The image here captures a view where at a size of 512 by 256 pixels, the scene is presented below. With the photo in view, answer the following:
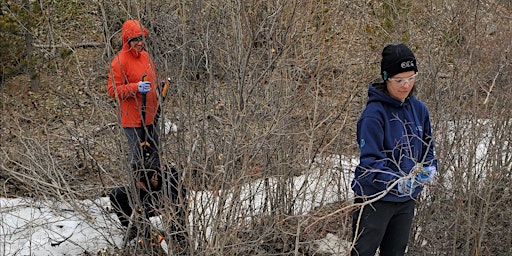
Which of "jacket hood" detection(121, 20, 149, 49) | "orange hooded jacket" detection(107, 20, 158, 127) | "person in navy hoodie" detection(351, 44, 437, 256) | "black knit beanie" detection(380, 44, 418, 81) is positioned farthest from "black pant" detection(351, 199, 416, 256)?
"jacket hood" detection(121, 20, 149, 49)

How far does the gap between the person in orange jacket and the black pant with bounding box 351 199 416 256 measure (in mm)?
1313

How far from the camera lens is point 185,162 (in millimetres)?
3350

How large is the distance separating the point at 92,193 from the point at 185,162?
957 mm

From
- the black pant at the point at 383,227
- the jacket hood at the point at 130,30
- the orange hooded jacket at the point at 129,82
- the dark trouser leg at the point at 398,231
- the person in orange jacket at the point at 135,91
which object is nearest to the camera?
the black pant at the point at 383,227

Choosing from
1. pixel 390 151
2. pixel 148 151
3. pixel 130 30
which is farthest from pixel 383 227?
pixel 130 30

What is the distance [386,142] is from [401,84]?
31 cm

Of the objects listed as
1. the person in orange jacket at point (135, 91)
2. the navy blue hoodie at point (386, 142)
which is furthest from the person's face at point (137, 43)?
the navy blue hoodie at point (386, 142)

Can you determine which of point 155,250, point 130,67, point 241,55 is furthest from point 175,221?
point 130,67

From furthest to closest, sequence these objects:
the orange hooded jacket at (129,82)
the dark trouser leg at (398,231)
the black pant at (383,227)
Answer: the orange hooded jacket at (129,82)
the dark trouser leg at (398,231)
the black pant at (383,227)

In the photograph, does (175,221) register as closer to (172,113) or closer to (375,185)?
(172,113)

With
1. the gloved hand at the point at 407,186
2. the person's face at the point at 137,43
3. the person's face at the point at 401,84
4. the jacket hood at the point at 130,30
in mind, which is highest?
the jacket hood at the point at 130,30

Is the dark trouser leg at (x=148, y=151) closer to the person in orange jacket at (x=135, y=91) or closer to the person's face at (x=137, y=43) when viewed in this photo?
the person in orange jacket at (x=135, y=91)

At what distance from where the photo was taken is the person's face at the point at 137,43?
396 centimetres

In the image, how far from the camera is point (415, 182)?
3016 mm
